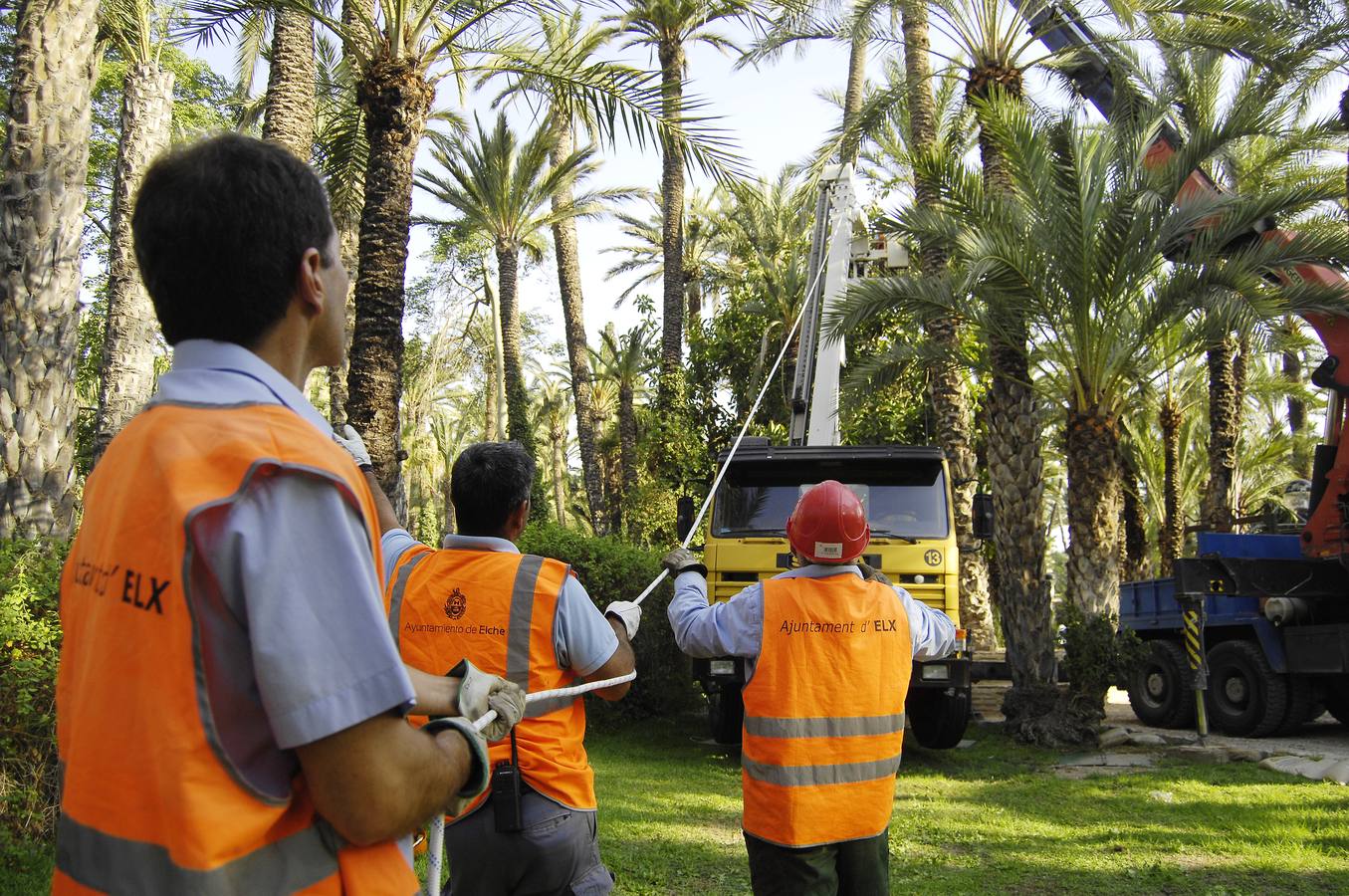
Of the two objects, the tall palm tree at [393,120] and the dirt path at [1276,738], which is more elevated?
the tall palm tree at [393,120]

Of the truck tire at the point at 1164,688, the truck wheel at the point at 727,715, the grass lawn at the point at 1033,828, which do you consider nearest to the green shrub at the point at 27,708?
the grass lawn at the point at 1033,828

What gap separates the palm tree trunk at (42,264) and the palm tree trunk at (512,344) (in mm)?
19734

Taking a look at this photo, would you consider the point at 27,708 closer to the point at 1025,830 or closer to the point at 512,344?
the point at 1025,830

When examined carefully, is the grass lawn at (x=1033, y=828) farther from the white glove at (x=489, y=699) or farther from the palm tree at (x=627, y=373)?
the palm tree at (x=627, y=373)

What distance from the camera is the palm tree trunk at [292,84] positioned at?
39.0 feet

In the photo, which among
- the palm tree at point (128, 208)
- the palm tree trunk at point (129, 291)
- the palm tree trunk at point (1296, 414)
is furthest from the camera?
the palm tree trunk at point (1296, 414)

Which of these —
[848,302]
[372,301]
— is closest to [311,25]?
[372,301]

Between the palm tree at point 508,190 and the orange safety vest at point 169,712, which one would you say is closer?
the orange safety vest at point 169,712

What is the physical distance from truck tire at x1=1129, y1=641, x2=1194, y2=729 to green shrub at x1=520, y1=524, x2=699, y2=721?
5514 mm

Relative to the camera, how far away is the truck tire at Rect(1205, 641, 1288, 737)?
1220cm

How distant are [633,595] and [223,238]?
1136cm

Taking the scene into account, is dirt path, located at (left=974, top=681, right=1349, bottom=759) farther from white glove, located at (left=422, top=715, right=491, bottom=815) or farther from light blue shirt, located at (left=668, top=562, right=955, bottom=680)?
white glove, located at (left=422, top=715, right=491, bottom=815)

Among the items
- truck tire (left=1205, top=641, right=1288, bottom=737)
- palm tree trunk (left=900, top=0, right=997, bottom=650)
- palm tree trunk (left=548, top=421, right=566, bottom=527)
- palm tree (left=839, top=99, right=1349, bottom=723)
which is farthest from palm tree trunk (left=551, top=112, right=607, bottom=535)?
palm tree trunk (left=548, top=421, right=566, bottom=527)

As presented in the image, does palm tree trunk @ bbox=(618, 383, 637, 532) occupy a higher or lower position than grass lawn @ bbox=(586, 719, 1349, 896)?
higher
